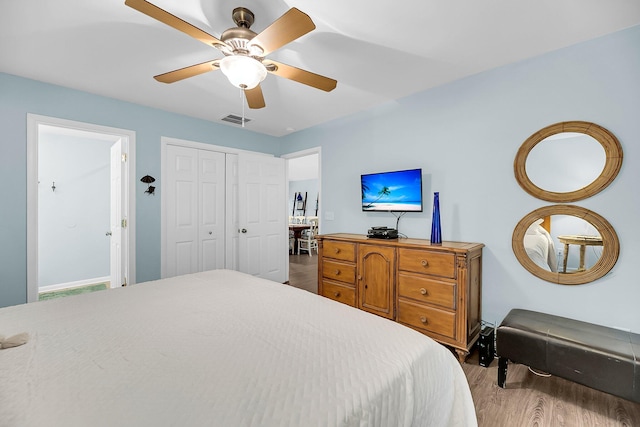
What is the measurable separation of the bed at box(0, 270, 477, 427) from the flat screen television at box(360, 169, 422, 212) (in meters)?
1.75

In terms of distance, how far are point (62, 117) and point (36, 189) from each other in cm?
74

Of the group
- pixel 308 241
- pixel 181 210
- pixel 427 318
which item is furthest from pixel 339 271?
pixel 308 241

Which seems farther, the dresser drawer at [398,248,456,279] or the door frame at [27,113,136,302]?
the door frame at [27,113,136,302]

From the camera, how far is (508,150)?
2385 mm

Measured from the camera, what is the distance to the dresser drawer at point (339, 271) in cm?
294

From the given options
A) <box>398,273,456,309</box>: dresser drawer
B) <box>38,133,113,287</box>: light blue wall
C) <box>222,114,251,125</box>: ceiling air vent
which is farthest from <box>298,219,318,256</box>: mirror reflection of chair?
<box>398,273,456,309</box>: dresser drawer

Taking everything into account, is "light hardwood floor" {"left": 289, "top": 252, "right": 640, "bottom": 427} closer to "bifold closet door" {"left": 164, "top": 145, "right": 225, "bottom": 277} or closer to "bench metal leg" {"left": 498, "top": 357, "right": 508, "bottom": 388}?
"bench metal leg" {"left": 498, "top": 357, "right": 508, "bottom": 388}

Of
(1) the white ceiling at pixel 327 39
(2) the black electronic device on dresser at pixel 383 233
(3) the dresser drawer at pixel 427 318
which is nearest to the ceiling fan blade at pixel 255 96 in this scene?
(1) the white ceiling at pixel 327 39

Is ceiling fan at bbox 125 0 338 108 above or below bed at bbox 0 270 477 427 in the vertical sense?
above

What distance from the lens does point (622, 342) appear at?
1659 millimetres

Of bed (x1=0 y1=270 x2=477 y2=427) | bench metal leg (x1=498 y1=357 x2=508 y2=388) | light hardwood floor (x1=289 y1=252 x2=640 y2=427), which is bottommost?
light hardwood floor (x1=289 y1=252 x2=640 y2=427)

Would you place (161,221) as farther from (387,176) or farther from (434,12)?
(434,12)

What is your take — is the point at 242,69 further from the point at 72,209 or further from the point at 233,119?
the point at 72,209

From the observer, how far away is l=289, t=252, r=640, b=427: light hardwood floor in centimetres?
161
